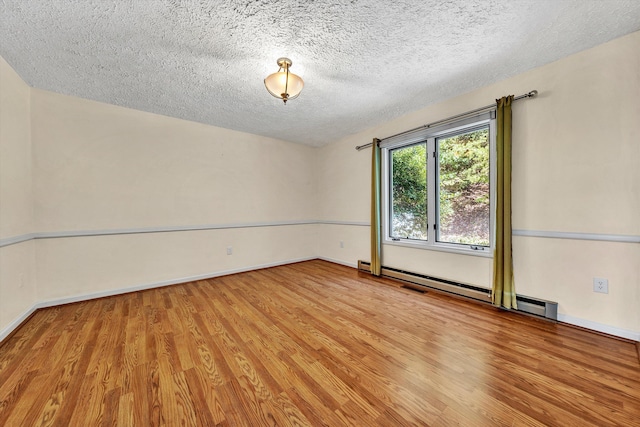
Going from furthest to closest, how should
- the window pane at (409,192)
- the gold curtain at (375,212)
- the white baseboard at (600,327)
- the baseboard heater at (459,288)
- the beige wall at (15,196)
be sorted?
the gold curtain at (375,212), the window pane at (409,192), the baseboard heater at (459,288), the beige wall at (15,196), the white baseboard at (600,327)

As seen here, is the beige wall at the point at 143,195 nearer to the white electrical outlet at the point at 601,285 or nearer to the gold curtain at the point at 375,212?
the gold curtain at the point at 375,212

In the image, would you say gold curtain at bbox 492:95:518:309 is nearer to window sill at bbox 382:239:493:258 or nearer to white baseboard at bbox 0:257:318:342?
window sill at bbox 382:239:493:258

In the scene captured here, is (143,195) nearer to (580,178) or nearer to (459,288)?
(459,288)

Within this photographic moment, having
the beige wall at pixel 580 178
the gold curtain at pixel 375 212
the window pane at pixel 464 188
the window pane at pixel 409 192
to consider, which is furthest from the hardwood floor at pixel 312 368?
the window pane at pixel 409 192

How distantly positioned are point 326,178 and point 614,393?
4.17 m

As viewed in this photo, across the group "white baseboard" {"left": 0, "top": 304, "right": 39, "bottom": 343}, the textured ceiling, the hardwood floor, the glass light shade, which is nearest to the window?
the textured ceiling

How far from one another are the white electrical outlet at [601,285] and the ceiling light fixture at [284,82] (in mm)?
3055

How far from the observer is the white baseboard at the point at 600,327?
183cm

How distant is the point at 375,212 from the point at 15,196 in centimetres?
403

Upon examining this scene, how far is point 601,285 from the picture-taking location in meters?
1.95

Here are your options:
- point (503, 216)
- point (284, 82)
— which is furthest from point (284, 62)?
point (503, 216)

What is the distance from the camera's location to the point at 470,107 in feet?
8.79

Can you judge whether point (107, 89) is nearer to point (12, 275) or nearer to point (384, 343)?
point (12, 275)

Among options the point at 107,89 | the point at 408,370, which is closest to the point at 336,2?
the point at 408,370
